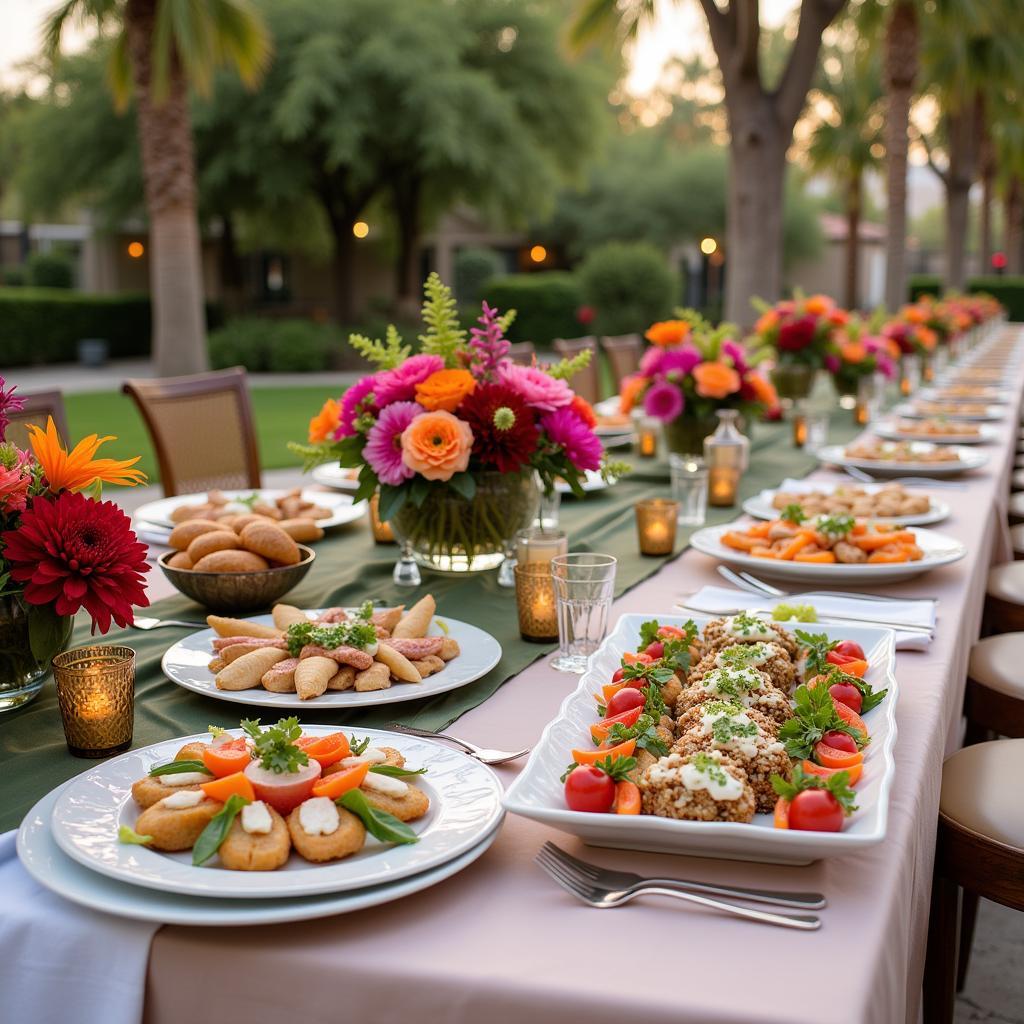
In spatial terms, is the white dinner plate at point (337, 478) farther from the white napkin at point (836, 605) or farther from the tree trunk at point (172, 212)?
the tree trunk at point (172, 212)

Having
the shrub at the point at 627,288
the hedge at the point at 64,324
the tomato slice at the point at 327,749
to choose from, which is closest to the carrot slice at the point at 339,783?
the tomato slice at the point at 327,749

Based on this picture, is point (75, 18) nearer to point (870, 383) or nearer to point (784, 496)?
point (870, 383)

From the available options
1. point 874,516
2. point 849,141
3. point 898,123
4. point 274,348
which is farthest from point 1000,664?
point 849,141

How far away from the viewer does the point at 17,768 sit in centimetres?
129

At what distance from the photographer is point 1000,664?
2525 millimetres

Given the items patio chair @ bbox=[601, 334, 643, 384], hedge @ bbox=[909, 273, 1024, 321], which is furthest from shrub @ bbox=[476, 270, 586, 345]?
patio chair @ bbox=[601, 334, 643, 384]

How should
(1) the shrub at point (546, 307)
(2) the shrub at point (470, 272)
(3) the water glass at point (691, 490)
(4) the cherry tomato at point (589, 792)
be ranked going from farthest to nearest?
(2) the shrub at point (470, 272), (1) the shrub at point (546, 307), (3) the water glass at point (691, 490), (4) the cherry tomato at point (589, 792)

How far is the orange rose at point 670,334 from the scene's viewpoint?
348 centimetres

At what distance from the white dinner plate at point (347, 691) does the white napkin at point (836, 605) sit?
0.44 m

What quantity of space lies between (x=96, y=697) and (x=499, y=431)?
0.90m

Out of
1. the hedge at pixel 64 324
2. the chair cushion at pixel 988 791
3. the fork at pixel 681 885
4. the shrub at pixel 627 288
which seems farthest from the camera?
the shrub at pixel 627 288

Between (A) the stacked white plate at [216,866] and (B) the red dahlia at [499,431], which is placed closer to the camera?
(A) the stacked white plate at [216,866]

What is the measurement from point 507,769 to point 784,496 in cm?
156

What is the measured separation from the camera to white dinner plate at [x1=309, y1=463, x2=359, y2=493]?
2.96 metres
